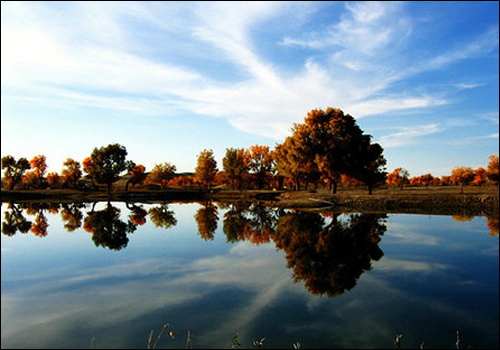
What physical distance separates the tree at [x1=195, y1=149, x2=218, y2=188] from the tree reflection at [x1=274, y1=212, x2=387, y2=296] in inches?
2883

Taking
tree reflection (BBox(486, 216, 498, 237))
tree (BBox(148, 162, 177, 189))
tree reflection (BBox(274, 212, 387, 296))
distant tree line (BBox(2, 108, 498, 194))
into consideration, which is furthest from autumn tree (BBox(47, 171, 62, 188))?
tree reflection (BBox(486, 216, 498, 237))

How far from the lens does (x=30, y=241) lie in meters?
28.0

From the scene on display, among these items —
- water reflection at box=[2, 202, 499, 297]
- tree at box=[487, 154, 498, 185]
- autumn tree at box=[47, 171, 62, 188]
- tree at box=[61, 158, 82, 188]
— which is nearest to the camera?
water reflection at box=[2, 202, 499, 297]

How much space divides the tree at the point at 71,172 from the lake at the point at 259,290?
120440mm

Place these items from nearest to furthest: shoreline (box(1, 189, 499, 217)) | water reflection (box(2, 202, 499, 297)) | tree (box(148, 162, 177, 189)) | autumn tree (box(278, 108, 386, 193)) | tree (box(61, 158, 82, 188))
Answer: water reflection (box(2, 202, 499, 297)) → shoreline (box(1, 189, 499, 217)) → autumn tree (box(278, 108, 386, 193)) → tree (box(148, 162, 177, 189)) → tree (box(61, 158, 82, 188))

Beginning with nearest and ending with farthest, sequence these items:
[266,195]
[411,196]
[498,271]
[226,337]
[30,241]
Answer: [226,337] < [498,271] < [30,241] < [411,196] < [266,195]

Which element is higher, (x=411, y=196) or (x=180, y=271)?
(x=411, y=196)

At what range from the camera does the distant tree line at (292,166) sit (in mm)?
56938

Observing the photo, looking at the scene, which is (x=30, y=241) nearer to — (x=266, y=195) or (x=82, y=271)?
(x=82, y=271)

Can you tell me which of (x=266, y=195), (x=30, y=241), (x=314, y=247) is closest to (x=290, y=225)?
(x=314, y=247)

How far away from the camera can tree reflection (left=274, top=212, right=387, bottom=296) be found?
14.9 metres

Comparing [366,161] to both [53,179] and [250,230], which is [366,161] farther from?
[53,179]

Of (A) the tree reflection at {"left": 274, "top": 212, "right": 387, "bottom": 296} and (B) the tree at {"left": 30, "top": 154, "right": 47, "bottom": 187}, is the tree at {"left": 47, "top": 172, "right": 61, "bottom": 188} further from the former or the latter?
(A) the tree reflection at {"left": 274, "top": 212, "right": 387, "bottom": 296}

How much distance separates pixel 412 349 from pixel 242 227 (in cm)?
2505
